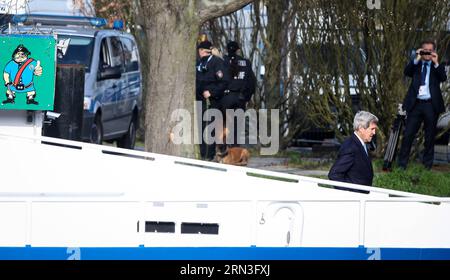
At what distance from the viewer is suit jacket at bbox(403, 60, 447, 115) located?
14750 mm

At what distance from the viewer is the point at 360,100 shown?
16.4 meters

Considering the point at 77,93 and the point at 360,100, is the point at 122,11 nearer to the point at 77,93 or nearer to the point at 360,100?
the point at 360,100

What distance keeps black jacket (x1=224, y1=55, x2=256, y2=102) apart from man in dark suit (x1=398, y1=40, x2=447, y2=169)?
2.80 meters

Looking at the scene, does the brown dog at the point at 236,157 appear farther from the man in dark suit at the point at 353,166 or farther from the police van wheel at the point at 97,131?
the man in dark suit at the point at 353,166

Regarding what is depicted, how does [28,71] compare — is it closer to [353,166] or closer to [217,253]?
[217,253]

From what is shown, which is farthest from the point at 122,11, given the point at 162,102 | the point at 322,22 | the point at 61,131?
the point at 61,131

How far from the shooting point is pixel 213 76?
54.2 feet

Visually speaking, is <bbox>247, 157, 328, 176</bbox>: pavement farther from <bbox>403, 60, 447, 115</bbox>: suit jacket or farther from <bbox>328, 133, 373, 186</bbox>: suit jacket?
<bbox>328, 133, 373, 186</bbox>: suit jacket

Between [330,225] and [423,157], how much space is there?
27.6ft

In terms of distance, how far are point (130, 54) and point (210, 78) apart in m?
2.34

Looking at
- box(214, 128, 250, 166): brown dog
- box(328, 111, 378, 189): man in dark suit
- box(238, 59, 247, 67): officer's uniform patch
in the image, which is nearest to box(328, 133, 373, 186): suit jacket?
box(328, 111, 378, 189): man in dark suit

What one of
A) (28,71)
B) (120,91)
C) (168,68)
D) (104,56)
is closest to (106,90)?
(104,56)

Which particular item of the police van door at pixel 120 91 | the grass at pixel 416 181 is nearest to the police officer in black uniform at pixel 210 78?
the police van door at pixel 120 91

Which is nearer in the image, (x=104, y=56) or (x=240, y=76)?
(x=104, y=56)
